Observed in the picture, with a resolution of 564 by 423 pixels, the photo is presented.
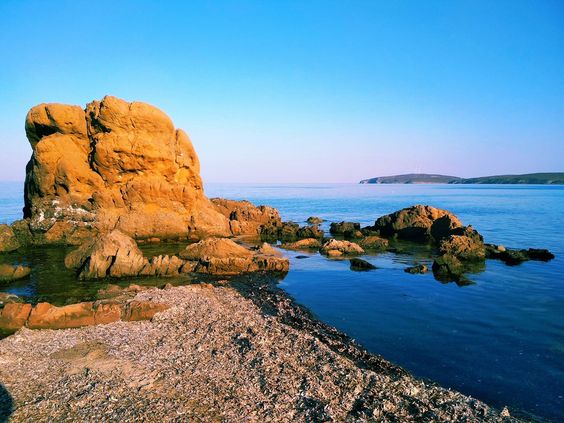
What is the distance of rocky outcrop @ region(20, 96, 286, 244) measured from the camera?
1545 inches

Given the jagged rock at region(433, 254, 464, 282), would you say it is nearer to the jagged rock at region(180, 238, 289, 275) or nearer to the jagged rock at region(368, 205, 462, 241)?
the jagged rock at region(180, 238, 289, 275)

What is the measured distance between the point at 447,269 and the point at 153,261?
71.7ft

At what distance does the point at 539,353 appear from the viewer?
579 inches

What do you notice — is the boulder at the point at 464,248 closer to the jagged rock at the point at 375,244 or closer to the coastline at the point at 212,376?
the jagged rock at the point at 375,244

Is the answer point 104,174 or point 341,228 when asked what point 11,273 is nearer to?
point 104,174

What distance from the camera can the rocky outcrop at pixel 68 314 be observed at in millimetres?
16641

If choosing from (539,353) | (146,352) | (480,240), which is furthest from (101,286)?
(480,240)

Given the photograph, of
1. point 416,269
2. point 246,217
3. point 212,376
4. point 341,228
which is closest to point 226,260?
point 416,269

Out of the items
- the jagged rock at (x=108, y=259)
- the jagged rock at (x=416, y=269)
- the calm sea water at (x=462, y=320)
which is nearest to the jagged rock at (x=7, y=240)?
the calm sea water at (x=462, y=320)

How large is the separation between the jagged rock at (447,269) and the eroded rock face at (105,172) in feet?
83.5

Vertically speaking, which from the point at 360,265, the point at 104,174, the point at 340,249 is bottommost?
the point at 360,265

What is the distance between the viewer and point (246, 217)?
52.5 meters

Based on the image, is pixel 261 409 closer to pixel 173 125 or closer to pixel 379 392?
pixel 379 392

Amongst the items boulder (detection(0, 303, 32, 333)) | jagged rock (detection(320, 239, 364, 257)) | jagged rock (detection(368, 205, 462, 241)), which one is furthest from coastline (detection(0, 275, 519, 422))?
jagged rock (detection(368, 205, 462, 241))
